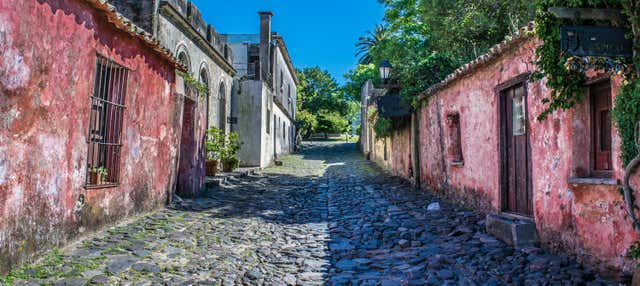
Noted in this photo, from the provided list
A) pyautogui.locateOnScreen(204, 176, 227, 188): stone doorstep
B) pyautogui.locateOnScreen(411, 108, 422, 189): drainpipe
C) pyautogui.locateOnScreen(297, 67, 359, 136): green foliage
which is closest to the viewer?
pyautogui.locateOnScreen(204, 176, 227, 188): stone doorstep

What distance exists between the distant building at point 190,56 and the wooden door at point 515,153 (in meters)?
6.12

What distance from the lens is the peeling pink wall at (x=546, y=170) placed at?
3.98 metres

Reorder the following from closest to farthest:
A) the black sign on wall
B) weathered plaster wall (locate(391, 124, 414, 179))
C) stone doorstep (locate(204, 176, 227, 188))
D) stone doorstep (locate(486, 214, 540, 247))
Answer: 1. the black sign on wall
2. stone doorstep (locate(486, 214, 540, 247))
3. stone doorstep (locate(204, 176, 227, 188))
4. weathered plaster wall (locate(391, 124, 414, 179))

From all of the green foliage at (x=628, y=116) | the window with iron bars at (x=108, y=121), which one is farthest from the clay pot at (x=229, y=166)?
the green foliage at (x=628, y=116)

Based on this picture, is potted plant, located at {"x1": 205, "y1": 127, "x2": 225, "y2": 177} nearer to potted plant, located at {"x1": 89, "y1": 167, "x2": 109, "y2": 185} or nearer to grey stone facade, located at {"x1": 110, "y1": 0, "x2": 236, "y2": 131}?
grey stone facade, located at {"x1": 110, "y1": 0, "x2": 236, "y2": 131}

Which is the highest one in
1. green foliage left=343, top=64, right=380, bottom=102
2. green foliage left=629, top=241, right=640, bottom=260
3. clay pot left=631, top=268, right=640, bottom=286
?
green foliage left=343, top=64, right=380, bottom=102

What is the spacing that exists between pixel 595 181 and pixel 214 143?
10.4 m

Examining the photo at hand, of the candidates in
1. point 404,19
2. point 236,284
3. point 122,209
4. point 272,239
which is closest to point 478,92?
point 272,239

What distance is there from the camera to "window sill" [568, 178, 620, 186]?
153 inches

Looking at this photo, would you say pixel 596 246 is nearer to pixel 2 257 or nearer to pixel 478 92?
pixel 478 92

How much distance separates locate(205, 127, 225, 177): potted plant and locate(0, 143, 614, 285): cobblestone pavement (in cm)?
347

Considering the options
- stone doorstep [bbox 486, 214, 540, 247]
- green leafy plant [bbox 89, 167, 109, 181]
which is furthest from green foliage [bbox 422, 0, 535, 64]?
green leafy plant [bbox 89, 167, 109, 181]

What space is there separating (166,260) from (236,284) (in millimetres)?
1095

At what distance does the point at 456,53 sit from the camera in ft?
47.1
